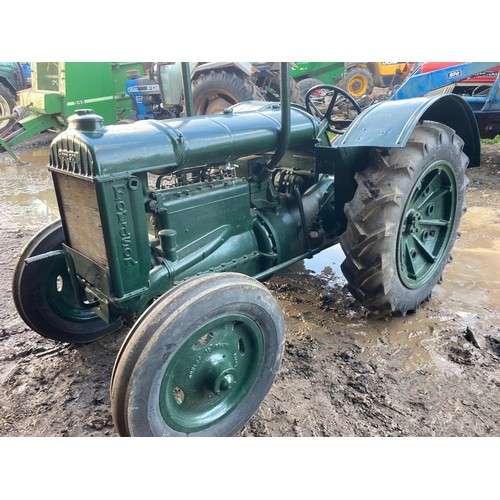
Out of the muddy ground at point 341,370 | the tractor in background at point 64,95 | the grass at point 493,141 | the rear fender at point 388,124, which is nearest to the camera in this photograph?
the muddy ground at point 341,370

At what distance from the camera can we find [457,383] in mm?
2557

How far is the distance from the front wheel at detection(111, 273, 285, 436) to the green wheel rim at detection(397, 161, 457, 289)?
128 centimetres

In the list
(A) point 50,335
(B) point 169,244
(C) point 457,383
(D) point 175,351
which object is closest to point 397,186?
(C) point 457,383

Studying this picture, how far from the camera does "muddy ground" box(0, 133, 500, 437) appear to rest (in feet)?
7.64

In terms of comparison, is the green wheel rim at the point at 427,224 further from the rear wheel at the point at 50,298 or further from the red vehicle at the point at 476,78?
the red vehicle at the point at 476,78

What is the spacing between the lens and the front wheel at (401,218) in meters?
2.74

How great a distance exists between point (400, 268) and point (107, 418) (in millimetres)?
2043

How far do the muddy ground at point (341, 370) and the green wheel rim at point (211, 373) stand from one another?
30 cm

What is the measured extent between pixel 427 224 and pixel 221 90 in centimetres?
530

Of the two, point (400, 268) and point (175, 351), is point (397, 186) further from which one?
point (175, 351)

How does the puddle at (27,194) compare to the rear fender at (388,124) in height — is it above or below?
below

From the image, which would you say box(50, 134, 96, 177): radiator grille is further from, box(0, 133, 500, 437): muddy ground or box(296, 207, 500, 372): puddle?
box(296, 207, 500, 372): puddle

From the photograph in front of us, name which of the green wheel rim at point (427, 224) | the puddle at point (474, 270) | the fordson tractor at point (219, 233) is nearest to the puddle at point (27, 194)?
the fordson tractor at point (219, 233)

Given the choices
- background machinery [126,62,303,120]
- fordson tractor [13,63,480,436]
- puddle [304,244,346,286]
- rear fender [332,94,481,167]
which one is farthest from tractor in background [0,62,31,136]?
rear fender [332,94,481,167]
